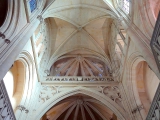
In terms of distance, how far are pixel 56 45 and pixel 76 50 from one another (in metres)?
2.28

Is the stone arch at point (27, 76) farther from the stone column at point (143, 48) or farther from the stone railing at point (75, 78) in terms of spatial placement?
the stone column at point (143, 48)

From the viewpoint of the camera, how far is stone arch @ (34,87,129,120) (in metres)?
9.19

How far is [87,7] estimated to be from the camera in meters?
12.8

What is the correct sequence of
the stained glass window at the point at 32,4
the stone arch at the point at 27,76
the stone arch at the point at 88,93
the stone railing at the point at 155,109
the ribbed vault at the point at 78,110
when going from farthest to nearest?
the ribbed vault at the point at 78,110, the stone arch at the point at 88,93, the stained glass window at the point at 32,4, the stone arch at the point at 27,76, the stone railing at the point at 155,109

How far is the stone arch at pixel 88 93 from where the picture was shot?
362 inches

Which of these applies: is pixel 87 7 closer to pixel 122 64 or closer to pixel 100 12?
pixel 100 12

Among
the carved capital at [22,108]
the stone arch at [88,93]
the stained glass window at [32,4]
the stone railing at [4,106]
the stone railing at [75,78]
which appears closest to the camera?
the stone railing at [4,106]

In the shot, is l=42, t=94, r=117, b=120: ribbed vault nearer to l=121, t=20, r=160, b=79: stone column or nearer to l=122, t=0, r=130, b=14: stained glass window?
l=121, t=20, r=160, b=79: stone column

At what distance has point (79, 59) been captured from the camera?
16188 mm

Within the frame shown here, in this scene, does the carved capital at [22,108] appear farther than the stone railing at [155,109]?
Yes

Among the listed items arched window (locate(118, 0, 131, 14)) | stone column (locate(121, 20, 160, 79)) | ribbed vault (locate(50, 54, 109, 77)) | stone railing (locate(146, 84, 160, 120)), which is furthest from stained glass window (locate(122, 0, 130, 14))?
ribbed vault (locate(50, 54, 109, 77))

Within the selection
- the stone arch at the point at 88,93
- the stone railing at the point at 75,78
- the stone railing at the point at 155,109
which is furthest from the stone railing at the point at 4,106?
the stone railing at the point at 155,109

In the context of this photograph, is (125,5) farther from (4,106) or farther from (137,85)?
Result: (4,106)

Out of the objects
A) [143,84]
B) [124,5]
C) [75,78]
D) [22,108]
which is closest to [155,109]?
[143,84]
